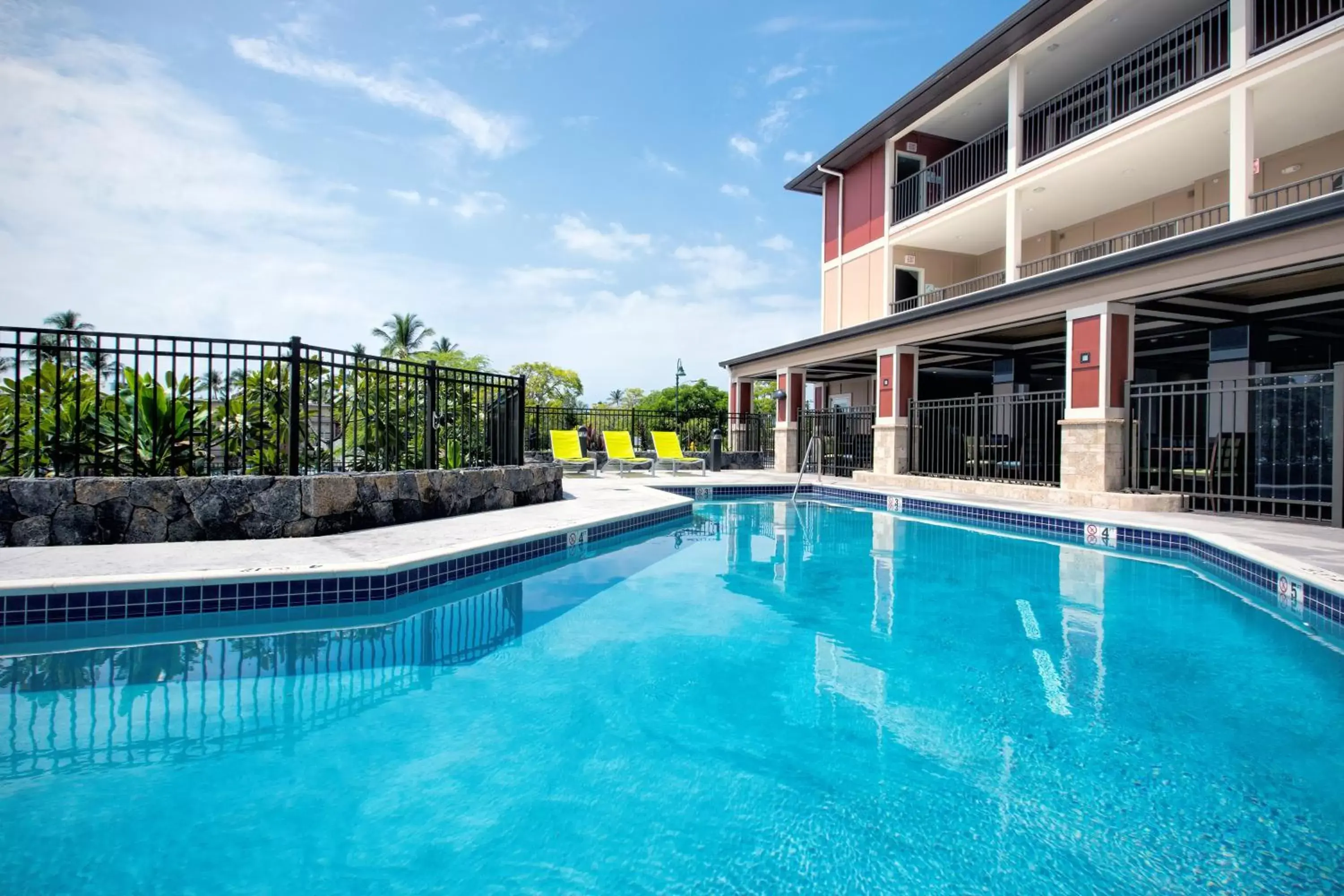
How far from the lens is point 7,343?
5.15m

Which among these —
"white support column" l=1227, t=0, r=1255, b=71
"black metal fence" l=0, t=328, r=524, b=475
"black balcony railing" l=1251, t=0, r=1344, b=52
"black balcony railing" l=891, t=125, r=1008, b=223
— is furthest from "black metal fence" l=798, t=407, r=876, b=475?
"black metal fence" l=0, t=328, r=524, b=475

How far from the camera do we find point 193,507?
18.0 feet

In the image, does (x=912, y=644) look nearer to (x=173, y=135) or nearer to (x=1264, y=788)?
(x=1264, y=788)

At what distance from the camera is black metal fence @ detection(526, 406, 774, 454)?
19.3 meters

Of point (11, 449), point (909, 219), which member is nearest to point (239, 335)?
point (11, 449)

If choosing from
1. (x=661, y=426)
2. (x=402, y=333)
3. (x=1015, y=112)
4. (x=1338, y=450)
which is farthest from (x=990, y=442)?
(x=402, y=333)

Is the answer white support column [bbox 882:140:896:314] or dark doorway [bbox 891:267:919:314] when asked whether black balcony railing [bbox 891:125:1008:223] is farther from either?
dark doorway [bbox 891:267:919:314]

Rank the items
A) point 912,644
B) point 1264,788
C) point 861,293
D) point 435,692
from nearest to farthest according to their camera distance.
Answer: point 1264,788
point 435,692
point 912,644
point 861,293

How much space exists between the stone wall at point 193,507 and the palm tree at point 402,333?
35383 millimetres

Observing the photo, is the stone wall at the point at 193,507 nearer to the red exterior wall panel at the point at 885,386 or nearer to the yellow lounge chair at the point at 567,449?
the yellow lounge chair at the point at 567,449

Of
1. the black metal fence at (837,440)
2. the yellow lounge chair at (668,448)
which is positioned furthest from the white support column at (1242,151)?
the yellow lounge chair at (668,448)

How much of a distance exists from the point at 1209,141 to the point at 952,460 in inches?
297

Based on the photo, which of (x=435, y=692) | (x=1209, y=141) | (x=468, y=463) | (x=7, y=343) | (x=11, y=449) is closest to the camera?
(x=435, y=692)

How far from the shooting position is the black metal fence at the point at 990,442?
1193 centimetres
